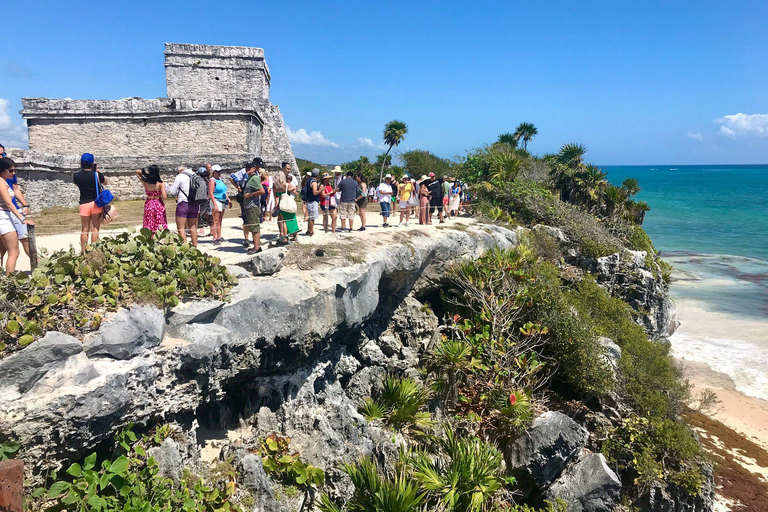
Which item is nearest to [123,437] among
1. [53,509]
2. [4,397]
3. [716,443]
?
[53,509]

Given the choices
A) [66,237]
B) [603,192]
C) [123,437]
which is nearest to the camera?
[123,437]

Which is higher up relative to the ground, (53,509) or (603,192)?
(603,192)

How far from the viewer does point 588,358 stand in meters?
9.04

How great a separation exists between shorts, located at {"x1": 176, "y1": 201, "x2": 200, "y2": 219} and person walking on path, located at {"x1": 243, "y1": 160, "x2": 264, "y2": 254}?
83 cm

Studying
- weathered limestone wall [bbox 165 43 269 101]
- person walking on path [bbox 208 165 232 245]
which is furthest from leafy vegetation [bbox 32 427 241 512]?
weathered limestone wall [bbox 165 43 269 101]

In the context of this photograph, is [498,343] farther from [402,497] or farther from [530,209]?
[530,209]

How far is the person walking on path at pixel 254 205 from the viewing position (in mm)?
7826

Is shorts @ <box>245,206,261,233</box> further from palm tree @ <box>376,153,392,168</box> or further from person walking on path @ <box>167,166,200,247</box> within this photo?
palm tree @ <box>376,153,392,168</box>

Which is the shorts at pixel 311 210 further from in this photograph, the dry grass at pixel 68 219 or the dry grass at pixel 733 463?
the dry grass at pixel 733 463

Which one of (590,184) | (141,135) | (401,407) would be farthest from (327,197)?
(590,184)

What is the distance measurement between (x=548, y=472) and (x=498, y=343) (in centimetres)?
250

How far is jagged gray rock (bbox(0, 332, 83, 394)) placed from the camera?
3658mm

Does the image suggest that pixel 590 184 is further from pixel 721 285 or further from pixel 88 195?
pixel 88 195

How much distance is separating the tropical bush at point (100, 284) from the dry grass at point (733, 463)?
11.4 metres
